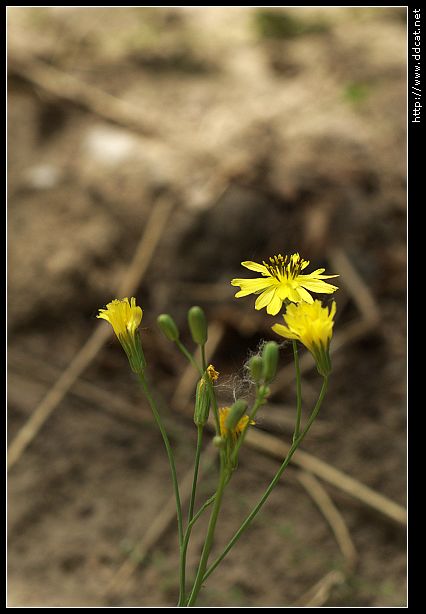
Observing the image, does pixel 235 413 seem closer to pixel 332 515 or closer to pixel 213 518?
pixel 213 518

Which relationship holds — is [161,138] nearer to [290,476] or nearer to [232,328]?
[232,328]

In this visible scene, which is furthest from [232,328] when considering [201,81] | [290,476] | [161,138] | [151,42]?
[151,42]

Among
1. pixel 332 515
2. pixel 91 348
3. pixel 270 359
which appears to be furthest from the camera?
pixel 91 348

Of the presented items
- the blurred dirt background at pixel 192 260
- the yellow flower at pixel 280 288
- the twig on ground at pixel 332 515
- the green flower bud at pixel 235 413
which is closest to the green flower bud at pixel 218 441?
the green flower bud at pixel 235 413

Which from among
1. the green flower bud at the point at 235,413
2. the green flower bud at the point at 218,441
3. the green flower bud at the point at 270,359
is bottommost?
the green flower bud at the point at 218,441

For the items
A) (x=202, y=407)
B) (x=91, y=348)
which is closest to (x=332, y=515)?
(x=91, y=348)

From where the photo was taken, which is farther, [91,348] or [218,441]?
[91,348]

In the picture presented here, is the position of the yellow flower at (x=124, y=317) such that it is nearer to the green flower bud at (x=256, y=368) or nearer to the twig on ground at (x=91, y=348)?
the green flower bud at (x=256, y=368)
